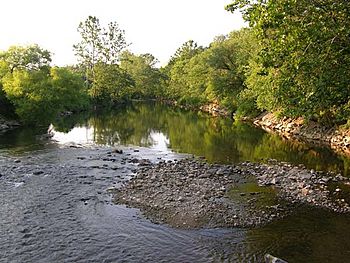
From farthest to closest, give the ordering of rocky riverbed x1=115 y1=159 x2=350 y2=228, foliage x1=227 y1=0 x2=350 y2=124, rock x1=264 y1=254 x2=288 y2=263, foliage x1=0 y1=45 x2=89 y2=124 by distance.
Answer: foliage x1=0 y1=45 x2=89 y2=124, foliage x1=227 y1=0 x2=350 y2=124, rocky riverbed x1=115 y1=159 x2=350 y2=228, rock x1=264 y1=254 x2=288 y2=263

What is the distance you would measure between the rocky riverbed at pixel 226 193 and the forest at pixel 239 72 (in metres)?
4.27

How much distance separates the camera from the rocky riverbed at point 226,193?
15867 millimetres

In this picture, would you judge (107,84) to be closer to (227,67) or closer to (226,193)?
(227,67)

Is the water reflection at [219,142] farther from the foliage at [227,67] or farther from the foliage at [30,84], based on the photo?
the foliage at [227,67]

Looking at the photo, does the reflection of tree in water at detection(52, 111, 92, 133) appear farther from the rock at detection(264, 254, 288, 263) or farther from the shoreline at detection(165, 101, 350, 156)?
the rock at detection(264, 254, 288, 263)

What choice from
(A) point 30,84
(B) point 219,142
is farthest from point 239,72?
(A) point 30,84

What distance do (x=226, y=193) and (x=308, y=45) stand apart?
8.15 metres

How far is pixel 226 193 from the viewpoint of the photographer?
19.0 meters

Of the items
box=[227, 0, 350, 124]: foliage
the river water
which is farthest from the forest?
the river water

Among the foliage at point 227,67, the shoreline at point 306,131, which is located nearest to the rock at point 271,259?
the shoreline at point 306,131

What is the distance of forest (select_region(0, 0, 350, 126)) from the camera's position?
1697 centimetres

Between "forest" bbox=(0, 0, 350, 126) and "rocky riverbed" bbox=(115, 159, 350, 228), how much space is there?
427cm

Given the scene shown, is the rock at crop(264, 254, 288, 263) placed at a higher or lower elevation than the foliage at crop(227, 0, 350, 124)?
lower

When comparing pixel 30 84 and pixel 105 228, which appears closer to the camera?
pixel 105 228
